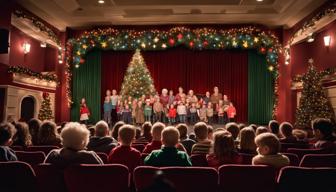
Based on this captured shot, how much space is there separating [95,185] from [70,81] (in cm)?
1298

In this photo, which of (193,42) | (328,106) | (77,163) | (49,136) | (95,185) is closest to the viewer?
(95,185)

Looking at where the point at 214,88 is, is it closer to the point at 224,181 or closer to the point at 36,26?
the point at 36,26

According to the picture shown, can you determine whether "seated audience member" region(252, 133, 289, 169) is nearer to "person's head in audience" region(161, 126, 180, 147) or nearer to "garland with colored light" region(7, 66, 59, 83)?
"person's head in audience" region(161, 126, 180, 147)

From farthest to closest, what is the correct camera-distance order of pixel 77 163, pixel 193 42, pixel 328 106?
pixel 193 42
pixel 328 106
pixel 77 163

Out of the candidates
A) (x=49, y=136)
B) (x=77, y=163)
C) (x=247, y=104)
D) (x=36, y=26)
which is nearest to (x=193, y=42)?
(x=247, y=104)

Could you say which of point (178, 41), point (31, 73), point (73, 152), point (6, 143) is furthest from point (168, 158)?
point (178, 41)

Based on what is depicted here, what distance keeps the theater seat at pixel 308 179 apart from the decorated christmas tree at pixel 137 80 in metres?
12.1

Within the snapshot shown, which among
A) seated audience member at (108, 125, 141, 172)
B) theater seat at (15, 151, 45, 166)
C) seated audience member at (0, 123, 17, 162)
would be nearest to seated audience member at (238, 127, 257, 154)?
seated audience member at (108, 125, 141, 172)

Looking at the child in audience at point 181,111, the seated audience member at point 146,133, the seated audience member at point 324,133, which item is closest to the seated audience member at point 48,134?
the seated audience member at point 146,133

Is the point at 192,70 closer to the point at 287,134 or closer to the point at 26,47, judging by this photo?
the point at 26,47

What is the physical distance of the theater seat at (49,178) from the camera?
2.79 m

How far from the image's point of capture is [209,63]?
15.8 m

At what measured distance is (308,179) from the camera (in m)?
2.59

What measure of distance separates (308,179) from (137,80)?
1230 centimetres
